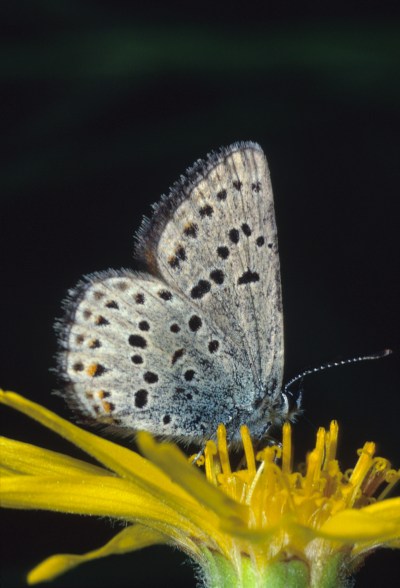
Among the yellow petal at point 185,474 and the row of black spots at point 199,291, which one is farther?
the row of black spots at point 199,291

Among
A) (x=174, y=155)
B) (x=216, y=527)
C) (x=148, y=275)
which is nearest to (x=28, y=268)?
(x=174, y=155)

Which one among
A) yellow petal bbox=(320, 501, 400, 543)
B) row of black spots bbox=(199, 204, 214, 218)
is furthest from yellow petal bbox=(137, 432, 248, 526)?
row of black spots bbox=(199, 204, 214, 218)

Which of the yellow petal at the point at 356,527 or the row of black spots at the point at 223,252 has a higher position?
the row of black spots at the point at 223,252

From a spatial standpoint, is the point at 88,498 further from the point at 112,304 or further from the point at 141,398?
the point at 112,304

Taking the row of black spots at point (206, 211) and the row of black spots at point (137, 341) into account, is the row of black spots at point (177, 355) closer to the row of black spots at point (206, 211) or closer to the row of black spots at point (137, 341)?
the row of black spots at point (137, 341)

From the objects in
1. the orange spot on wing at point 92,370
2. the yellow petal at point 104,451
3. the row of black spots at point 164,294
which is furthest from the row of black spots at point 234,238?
the yellow petal at point 104,451

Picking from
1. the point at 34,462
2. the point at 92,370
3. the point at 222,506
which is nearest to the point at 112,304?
the point at 92,370
